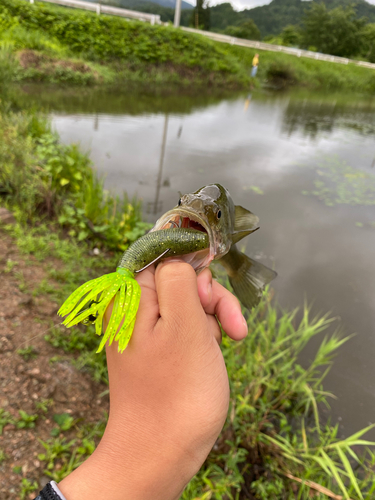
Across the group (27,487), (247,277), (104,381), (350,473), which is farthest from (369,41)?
(27,487)

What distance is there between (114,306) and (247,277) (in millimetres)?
1450

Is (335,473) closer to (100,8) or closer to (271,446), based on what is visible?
(271,446)

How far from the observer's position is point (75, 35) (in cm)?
1714

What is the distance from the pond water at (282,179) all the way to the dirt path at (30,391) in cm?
258

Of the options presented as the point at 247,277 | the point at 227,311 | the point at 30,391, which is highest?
the point at 227,311

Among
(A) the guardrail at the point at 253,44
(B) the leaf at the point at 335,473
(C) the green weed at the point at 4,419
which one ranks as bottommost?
(C) the green weed at the point at 4,419

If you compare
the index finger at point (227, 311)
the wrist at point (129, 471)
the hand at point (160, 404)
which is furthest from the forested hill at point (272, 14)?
the wrist at point (129, 471)

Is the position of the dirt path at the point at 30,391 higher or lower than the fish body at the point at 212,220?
lower

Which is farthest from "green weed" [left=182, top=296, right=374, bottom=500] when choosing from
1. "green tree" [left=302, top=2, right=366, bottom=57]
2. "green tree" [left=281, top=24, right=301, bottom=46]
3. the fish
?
"green tree" [left=281, top=24, right=301, bottom=46]

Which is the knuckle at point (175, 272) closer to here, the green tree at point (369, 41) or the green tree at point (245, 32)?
the green tree at point (369, 41)

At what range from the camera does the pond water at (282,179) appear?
4406mm

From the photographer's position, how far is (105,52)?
17.8m

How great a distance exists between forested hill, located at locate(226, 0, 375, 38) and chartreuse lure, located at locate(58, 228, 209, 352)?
367ft

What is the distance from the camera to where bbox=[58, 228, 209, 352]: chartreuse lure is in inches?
41.7
